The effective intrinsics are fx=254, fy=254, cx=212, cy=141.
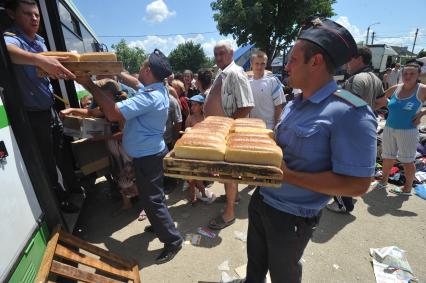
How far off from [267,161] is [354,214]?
129 inches

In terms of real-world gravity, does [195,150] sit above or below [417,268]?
above

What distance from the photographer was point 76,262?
2287mm

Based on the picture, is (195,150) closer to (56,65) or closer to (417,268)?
(56,65)

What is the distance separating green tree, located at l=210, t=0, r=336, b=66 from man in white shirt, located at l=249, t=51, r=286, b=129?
20.1m

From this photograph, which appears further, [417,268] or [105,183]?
[105,183]

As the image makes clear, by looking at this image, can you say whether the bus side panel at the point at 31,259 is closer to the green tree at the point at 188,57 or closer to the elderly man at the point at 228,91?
the elderly man at the point at 228,91

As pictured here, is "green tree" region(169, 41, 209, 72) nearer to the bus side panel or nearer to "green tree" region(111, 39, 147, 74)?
"green tree" region(111, 39, 147, 74)

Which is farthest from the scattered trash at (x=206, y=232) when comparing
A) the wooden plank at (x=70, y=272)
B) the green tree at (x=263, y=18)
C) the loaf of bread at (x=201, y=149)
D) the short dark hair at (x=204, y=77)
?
the green tree at (x=263, y=18)

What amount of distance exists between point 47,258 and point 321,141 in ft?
7.20

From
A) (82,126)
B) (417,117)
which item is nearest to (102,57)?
(82,126)

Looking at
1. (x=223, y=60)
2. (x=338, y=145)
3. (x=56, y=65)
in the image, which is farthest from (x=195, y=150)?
(x=223, y=60)

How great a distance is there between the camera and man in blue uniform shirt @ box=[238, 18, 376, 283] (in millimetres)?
1342

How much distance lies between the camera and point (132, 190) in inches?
158

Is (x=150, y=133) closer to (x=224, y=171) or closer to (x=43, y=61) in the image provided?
(x=43, y=61)
